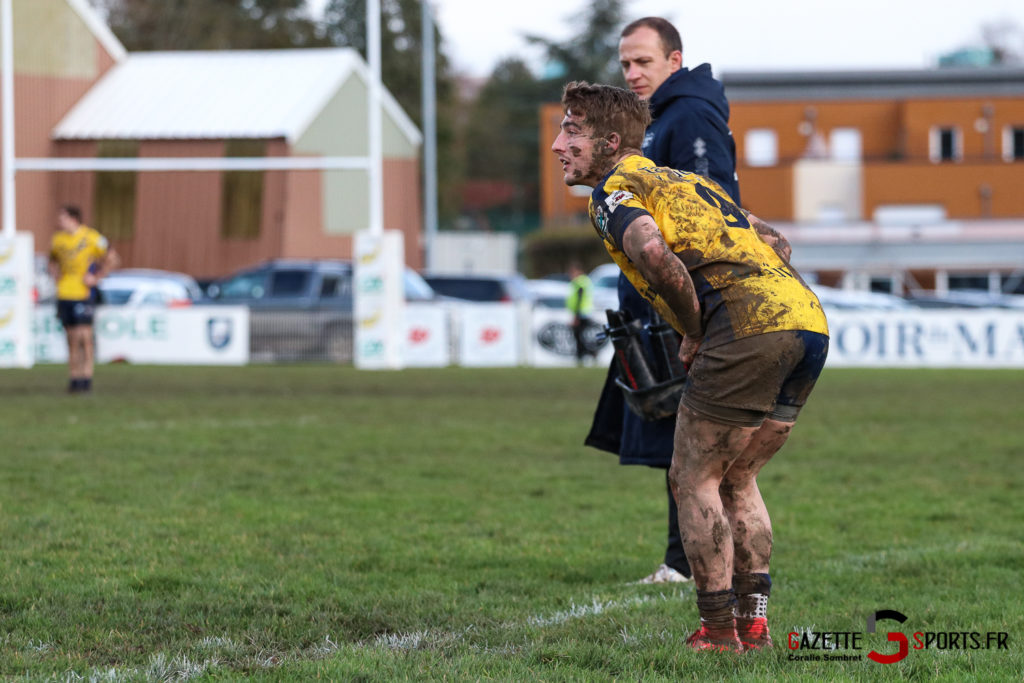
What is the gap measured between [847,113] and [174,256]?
26.5 m

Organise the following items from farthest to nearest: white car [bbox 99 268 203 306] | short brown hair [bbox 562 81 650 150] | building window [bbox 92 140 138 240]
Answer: building window [bbox 92 140 138 240] < white car [bbox 99 268 203 306] < short brown hair [bbox 562 81 650 150]

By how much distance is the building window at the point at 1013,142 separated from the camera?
50.3 metres

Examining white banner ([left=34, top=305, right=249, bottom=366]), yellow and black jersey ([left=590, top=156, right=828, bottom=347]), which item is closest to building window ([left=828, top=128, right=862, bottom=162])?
white banner ([left=34, top=305, right=249, bottom=366])

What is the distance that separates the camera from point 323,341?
24.6 metres

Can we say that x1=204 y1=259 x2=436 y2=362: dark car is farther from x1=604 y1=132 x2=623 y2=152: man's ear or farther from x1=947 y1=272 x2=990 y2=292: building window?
x1=947 y1=272 x2=990 y2=292: building window

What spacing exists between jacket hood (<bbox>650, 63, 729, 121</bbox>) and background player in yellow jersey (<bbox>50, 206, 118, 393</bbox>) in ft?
35.3

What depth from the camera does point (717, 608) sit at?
13.8 feet

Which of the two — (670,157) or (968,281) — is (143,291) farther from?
(968,281)

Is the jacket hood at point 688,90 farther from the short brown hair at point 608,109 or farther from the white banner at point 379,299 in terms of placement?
the white banner at point 379,299

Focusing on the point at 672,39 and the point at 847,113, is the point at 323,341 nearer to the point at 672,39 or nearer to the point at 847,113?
the point at 672,39

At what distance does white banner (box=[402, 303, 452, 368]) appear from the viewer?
2406cm

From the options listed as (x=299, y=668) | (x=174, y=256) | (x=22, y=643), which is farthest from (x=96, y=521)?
(x=174, y=256)

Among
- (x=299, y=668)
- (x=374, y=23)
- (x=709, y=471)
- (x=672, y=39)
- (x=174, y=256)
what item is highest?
(x=374, y=23)

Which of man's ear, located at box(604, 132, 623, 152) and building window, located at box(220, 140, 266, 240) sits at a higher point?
building window, located at box(220, 140, 266, 240)
